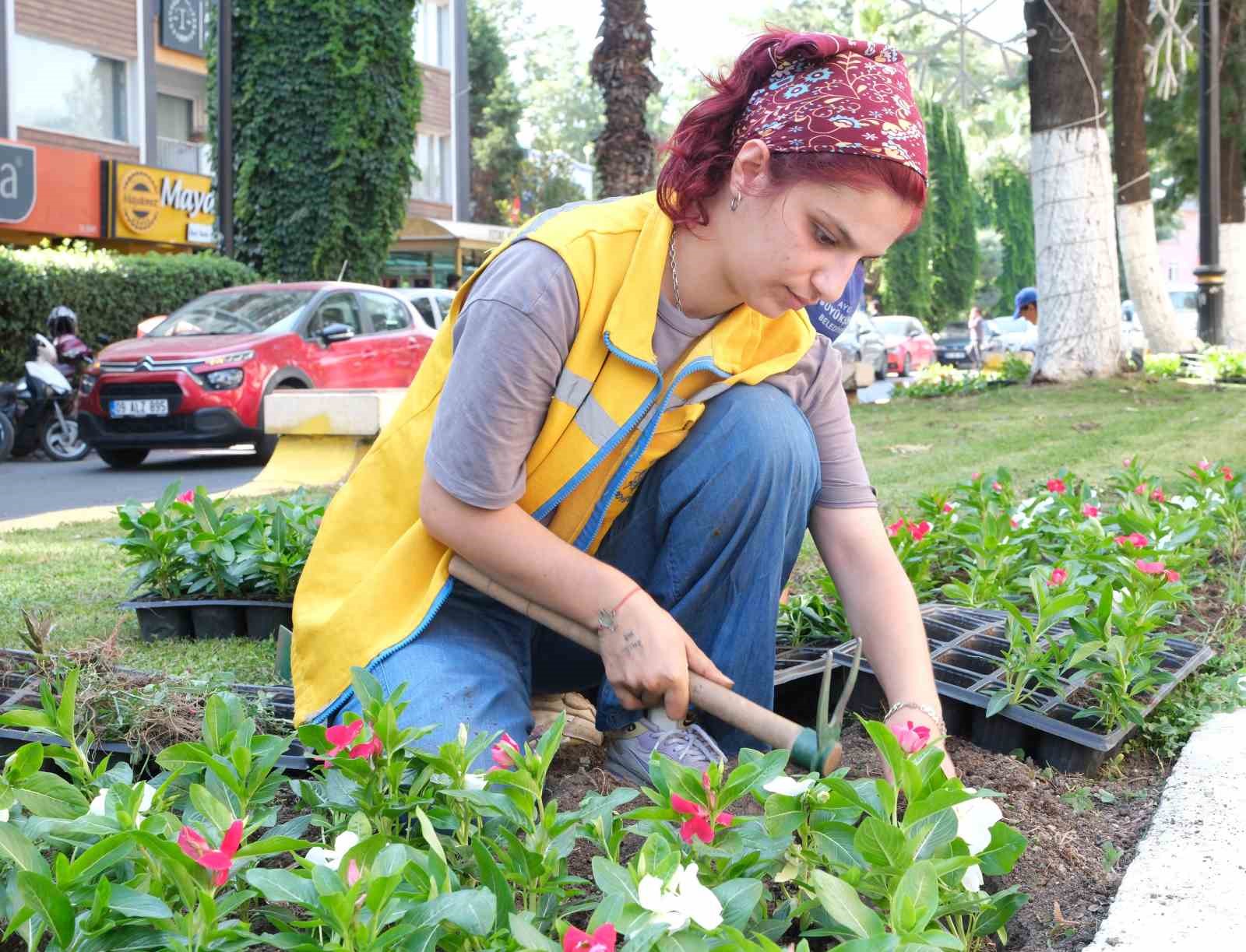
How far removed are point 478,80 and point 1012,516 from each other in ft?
139

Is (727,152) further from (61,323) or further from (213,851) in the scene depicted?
(61,323)

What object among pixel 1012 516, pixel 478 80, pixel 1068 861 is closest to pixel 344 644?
pixel 1068 861

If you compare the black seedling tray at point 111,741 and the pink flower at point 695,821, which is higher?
the pink flower at point 695,821

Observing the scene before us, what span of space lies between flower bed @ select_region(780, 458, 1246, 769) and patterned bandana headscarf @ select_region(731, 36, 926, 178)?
0.99 metres

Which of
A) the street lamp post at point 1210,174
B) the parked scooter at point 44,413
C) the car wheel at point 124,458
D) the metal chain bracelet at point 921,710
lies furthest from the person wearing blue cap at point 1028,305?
the metal chain bracelet at point 921,710

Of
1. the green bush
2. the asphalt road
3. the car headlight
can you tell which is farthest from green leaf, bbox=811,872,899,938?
the green bush

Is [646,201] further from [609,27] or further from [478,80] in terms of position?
[478,80]

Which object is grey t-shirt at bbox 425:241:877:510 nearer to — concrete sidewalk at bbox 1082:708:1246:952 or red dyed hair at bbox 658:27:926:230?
red dyed hair at bbox 658:27:926:230

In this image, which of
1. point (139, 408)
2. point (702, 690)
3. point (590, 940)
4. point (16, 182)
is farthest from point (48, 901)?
point (16, 182)

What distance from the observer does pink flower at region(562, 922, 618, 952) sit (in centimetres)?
130

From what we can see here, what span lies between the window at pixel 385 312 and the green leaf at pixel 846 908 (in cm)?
1118

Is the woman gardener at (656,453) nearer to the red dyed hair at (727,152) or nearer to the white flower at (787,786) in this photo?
the red dyed hair at (727,152)

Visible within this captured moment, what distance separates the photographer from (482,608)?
2467 mm

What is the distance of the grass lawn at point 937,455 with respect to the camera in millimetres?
3639
